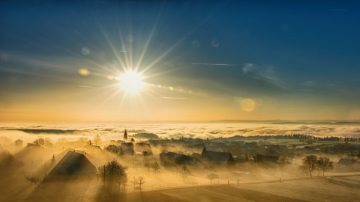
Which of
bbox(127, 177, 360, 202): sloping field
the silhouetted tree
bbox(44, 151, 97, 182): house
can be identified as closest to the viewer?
bbox(127, 177, 360, 202): sloping field

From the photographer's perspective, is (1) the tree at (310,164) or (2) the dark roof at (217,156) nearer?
(1) the tree at (310,164)

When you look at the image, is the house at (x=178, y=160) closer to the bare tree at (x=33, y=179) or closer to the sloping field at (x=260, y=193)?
the sloping field at (x=260, y=193)

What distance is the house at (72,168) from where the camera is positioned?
9640cm

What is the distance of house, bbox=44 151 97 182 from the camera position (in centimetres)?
9640

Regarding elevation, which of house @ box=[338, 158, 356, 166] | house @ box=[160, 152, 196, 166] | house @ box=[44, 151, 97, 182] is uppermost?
house @ box=[44, 151, 97, 182]

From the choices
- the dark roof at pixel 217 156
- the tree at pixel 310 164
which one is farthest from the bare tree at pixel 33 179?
the tree at pixel 310 164

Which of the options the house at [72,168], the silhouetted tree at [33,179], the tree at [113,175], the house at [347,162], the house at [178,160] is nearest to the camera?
the tree at [113,175]

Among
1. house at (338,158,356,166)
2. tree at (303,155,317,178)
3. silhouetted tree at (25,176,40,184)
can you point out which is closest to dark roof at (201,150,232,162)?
tree at (303,155,317,178)

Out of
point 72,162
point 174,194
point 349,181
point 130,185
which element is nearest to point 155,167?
point 72,162

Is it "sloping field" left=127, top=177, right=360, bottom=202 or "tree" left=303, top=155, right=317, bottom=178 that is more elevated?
"tree" left=303, top=155, right=317, bottom=178

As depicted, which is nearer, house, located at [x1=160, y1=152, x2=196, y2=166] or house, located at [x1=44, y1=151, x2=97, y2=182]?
house, located at [x1=44, y1=151, x2=97, y2=182]

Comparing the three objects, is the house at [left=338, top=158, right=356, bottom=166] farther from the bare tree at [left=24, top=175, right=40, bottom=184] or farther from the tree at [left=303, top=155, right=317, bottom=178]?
the bare tree at [left=24, top=175, right=40, bottom=184]

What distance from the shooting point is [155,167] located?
124625 millimetres

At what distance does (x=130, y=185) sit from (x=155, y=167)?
37.3 metres
